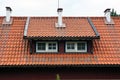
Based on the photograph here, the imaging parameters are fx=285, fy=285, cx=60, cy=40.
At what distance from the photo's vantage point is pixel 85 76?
52.0 ft

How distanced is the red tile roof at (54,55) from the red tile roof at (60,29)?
0.07 metres

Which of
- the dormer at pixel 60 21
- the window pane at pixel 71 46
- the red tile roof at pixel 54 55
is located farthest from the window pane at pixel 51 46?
the dormer at pixel 60 21

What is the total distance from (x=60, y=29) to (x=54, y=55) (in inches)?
95.2

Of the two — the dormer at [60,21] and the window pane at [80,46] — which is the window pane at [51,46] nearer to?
the window pane at [80,46]

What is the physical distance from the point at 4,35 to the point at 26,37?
7.31ft

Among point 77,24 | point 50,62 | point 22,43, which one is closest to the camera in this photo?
point 50,62

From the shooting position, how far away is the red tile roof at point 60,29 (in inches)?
666

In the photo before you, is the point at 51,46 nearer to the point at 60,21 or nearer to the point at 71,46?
the point at 71,46

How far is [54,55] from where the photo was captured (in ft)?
53.8

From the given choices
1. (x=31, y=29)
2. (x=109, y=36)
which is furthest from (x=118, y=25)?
(x=31, y=29)

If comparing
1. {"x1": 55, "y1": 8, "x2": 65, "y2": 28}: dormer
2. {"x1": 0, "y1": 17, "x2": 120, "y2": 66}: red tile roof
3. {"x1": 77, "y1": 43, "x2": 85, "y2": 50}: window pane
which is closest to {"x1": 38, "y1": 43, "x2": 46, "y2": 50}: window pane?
{"x1": 0, "y1": 17, "x2": 120, "y2": 66}: red tile roof

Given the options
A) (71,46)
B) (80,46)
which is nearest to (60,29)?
(71,46)

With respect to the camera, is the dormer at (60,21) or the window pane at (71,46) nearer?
the window pane at (71,46)

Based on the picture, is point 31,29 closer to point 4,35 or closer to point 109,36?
point 4,35
